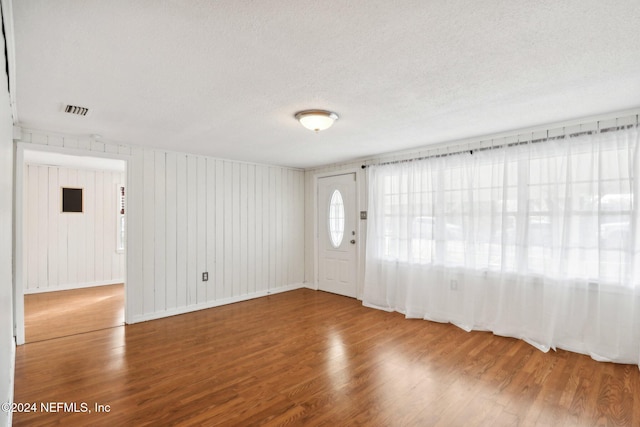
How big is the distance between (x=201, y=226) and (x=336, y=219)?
7.64ft

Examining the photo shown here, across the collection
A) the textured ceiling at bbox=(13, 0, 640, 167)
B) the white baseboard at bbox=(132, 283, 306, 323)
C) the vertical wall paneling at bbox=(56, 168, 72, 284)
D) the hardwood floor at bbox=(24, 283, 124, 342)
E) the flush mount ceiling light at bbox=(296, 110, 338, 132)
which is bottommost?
the hardwood floor at bbox=(24, 283, 124, 342)

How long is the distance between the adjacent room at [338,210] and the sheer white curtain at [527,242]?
0.07 feet

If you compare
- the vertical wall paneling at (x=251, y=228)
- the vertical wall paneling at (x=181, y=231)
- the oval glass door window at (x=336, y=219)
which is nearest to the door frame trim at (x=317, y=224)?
the oval glass door window at (x=336, y=219)

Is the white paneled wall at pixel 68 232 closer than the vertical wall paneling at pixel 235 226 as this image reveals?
No

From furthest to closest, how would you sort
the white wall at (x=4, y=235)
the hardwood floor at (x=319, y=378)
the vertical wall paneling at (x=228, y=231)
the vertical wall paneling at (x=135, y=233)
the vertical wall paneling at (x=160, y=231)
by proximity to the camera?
1. the vertical wall paneling at (x=228, y=231)
2. the vertical wall paneling at (x=160, y=231)
3. the vertical wall paneling at (x=135, y=233)
4. the hardwood floor at (x=319, y=378)
5. the white wall at (x=4, y=235)

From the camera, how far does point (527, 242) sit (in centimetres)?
363

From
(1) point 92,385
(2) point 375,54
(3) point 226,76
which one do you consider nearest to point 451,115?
(2) point 375,54

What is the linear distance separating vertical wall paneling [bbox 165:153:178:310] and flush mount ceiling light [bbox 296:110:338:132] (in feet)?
8.50

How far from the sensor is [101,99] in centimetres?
271

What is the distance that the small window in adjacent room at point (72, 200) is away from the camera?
634cm

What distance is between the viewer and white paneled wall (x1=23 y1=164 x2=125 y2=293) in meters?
6.00

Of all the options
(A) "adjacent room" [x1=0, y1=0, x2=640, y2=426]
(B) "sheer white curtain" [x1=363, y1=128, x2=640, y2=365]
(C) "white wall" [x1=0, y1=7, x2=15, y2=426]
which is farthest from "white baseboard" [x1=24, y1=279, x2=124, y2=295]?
(B) "sheer white curtain" [x1=363, y1=128, x2=640, y2=365]

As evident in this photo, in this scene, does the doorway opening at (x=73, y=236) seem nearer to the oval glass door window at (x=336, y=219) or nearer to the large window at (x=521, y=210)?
the oval glass door window at (x=336, y=219)

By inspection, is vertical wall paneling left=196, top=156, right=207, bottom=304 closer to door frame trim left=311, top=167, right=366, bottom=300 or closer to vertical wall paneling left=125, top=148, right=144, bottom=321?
vertical wall paneling left=125, top=148, right=144, bottom=321
